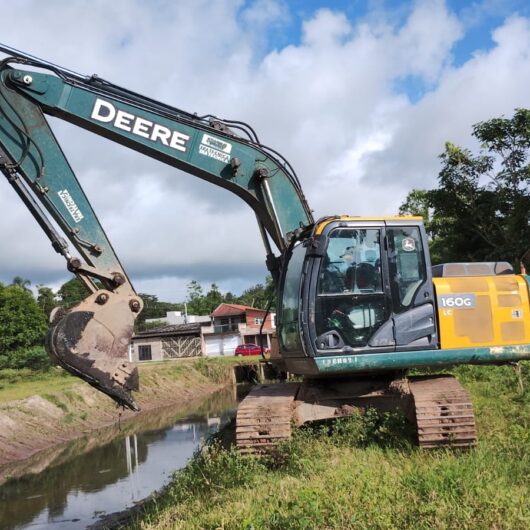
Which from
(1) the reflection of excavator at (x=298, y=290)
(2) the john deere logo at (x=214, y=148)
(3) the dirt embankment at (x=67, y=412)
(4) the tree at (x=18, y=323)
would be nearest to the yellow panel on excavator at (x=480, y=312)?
(1) the reflection of excavator at (x=298, y=290)

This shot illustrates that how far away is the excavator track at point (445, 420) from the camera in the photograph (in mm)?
6590

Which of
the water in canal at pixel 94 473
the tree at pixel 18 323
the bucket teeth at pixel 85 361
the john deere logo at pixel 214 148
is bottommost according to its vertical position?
the water in canal at pixel 94 473

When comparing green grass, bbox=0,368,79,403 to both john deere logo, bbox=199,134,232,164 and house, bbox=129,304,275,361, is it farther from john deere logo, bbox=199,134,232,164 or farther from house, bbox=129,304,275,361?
house, bbox=129,304,275,361

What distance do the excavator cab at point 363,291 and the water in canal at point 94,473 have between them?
525 centimetres

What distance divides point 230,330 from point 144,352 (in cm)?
802

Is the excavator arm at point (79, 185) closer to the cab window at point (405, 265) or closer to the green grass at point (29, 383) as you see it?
the cab window at point (405, 265)

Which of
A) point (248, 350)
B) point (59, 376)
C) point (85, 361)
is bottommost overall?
point (85, 361)

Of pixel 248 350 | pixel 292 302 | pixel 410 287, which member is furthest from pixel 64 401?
pixel 248 350

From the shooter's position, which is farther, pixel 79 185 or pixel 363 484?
pixel 79 185

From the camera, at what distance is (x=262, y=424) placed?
22.5 ft

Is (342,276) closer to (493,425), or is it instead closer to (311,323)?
(311,323)

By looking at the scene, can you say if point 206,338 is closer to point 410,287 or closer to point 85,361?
point 85,361

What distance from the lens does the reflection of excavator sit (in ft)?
22.7

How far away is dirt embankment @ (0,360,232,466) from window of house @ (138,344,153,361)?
793 inches
